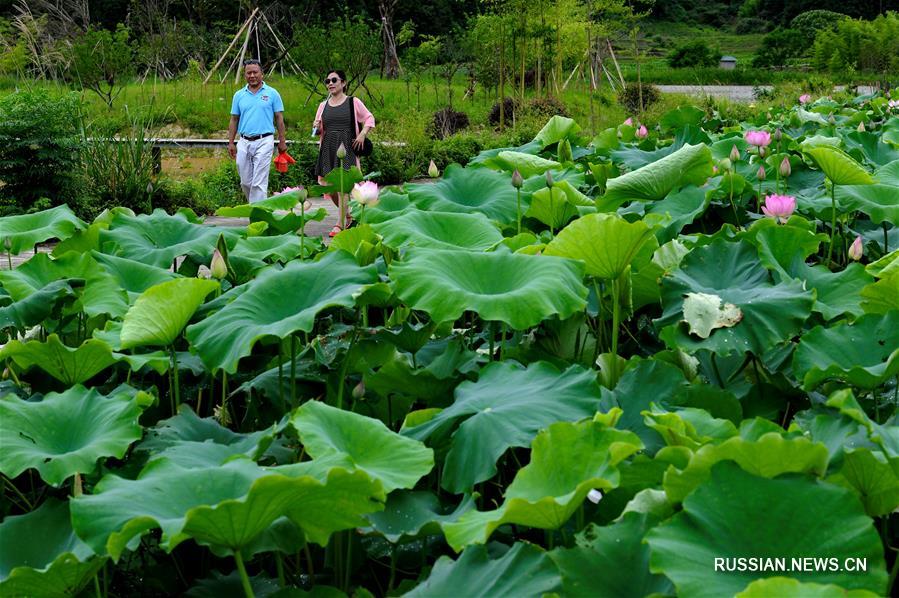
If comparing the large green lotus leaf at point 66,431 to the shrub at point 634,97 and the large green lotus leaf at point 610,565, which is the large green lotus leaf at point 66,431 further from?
the shrub at point 634,97

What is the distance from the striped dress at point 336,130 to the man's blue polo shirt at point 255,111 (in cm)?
49

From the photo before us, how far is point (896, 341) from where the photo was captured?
122 centimetres

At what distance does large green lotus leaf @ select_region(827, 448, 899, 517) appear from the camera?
89cm

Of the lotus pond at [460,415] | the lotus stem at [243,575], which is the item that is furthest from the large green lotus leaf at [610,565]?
the lotus stem at [243,575]

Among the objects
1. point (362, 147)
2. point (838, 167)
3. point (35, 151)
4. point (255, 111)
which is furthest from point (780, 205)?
point (35, 151)

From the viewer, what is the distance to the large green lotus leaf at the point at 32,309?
60.2 inches

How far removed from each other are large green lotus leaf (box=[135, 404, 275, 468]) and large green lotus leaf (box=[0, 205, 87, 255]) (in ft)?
2.66

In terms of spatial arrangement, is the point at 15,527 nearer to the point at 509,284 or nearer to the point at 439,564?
the point at 439,564

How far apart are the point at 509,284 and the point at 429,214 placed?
18.5 inches

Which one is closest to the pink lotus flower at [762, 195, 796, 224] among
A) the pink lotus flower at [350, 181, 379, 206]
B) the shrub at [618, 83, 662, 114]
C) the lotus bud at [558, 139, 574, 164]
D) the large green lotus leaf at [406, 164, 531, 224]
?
the large green lotus leaf at [406, 164, 531, 224]

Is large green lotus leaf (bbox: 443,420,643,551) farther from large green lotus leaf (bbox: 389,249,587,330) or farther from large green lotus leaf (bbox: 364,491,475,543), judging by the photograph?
large green lotus leaf (bbox: 389,249,587,330)

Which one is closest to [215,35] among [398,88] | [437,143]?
[398,88]

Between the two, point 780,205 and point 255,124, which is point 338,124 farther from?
point 780,205

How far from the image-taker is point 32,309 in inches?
60.5
